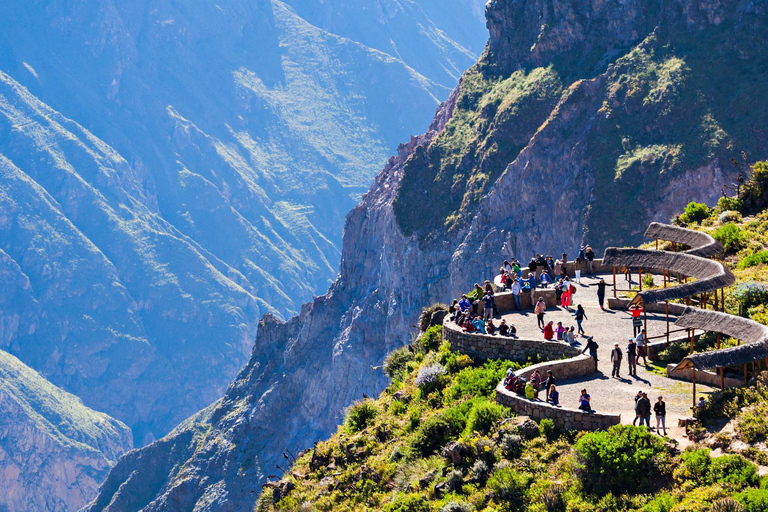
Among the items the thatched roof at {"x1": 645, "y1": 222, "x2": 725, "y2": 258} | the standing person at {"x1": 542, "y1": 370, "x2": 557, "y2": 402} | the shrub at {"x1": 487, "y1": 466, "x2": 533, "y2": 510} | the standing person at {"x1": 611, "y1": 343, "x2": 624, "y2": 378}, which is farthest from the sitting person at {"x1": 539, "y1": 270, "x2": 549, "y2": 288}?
the shrub at {"x1": 487, "y1": 466, "x2": 533, "y2": 510}

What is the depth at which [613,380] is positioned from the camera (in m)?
34.8

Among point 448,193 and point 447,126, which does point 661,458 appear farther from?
point 447,126

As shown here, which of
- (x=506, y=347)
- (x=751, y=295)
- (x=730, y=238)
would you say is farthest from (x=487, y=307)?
(x=730, y=238)

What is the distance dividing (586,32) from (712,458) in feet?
384

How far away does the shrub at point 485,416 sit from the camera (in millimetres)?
32500

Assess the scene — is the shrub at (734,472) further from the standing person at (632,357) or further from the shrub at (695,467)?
the standing person at (632,357)

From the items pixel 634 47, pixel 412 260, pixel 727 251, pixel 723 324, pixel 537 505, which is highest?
pixel 634 47

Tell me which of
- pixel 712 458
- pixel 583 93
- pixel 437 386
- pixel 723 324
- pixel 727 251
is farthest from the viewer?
pixel 583 93

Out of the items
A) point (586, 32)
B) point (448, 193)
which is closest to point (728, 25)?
point (586, 32)

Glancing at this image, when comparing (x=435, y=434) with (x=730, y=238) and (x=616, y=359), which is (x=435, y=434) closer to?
(x=616, y=359)

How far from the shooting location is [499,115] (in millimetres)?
140750

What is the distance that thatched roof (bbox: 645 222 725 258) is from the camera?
45.1 meters

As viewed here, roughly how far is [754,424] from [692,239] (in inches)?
830

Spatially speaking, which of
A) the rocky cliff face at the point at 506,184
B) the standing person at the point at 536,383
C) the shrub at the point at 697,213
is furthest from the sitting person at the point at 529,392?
the rocky cliff face at the point at 506,184
